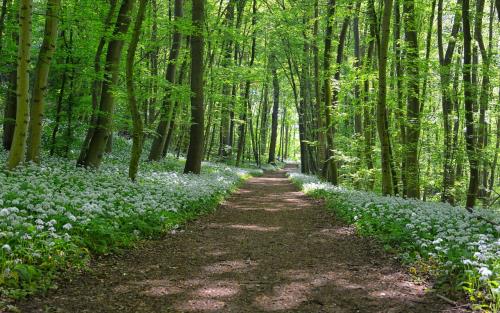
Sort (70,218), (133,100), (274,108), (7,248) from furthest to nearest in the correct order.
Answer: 1. (274,108)
2. (133,100)
3. (70,218)
4. (7,248)

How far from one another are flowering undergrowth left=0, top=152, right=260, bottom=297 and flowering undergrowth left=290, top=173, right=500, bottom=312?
4523 mm

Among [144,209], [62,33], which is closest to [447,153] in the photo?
[144,209]

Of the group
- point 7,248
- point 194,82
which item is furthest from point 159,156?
point 7,248

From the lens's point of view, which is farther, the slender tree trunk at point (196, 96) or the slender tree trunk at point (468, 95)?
the slender tree trunk at point (196, 96)

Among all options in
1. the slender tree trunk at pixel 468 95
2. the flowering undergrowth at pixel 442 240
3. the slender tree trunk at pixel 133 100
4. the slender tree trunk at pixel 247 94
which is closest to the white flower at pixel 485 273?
the flowering undergrowth at pixel 442 240

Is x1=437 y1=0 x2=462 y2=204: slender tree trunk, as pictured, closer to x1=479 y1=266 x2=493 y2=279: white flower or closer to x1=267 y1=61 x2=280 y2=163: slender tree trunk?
x1=479 y1=266 x2=493 y2=279: white flower

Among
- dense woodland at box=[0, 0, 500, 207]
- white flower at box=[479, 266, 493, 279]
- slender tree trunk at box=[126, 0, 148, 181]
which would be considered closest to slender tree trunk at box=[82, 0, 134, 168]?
dense woodland at box=[0, 0, 500, 207]

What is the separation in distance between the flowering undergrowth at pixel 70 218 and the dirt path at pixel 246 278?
32 centimetres

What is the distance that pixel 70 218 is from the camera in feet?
20.9

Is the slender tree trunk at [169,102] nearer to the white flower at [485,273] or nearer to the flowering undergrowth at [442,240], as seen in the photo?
the flowering undergrowth at [442,240]

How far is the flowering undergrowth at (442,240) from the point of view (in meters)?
4.97

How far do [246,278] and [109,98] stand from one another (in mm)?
9961

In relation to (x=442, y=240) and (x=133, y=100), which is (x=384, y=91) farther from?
(x=133, y=100)

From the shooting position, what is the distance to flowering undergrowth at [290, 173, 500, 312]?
4973mm
